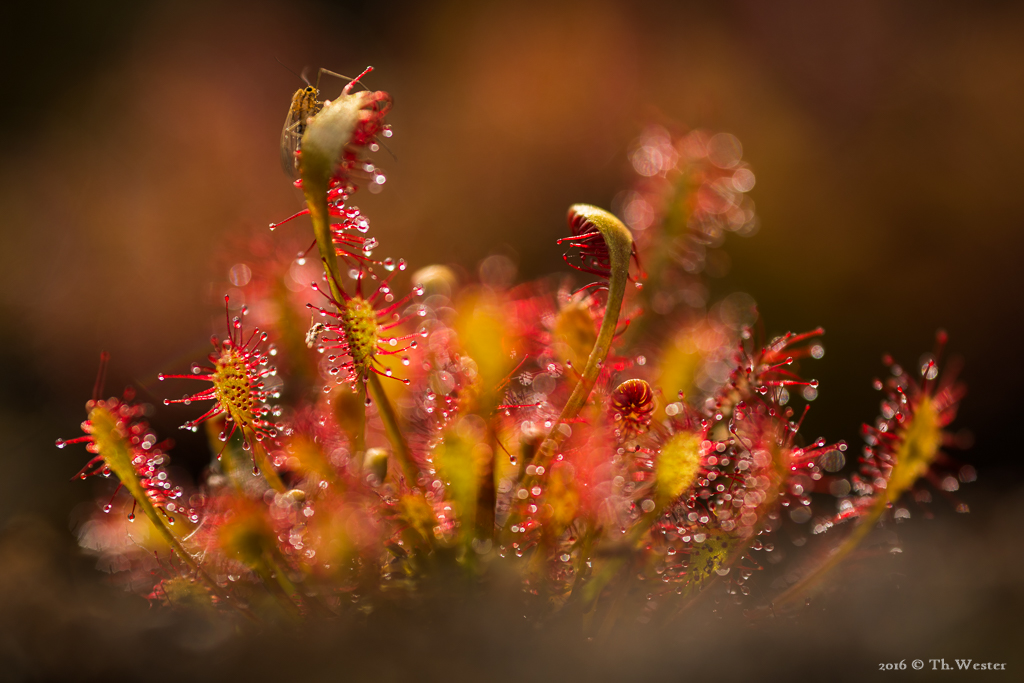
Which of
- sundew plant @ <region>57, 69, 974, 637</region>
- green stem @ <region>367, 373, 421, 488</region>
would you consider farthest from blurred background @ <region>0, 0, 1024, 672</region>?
green stem @ <region>367, 373, 421, 488</region>

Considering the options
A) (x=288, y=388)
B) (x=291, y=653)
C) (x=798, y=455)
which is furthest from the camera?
(x=288, y=388)

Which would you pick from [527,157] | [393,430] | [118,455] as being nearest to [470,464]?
[393,430]

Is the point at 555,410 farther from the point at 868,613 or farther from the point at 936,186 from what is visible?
the point at 936,186

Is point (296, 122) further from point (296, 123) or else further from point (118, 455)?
point (118, 455)

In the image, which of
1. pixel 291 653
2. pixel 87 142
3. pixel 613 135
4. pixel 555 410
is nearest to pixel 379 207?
pixel 613 135

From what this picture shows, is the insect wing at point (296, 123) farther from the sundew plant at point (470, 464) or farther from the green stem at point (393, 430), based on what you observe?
the green stem at point (393, 430)

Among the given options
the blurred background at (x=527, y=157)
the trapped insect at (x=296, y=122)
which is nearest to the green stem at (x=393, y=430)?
the trapped insect at (x=296, y=122)
